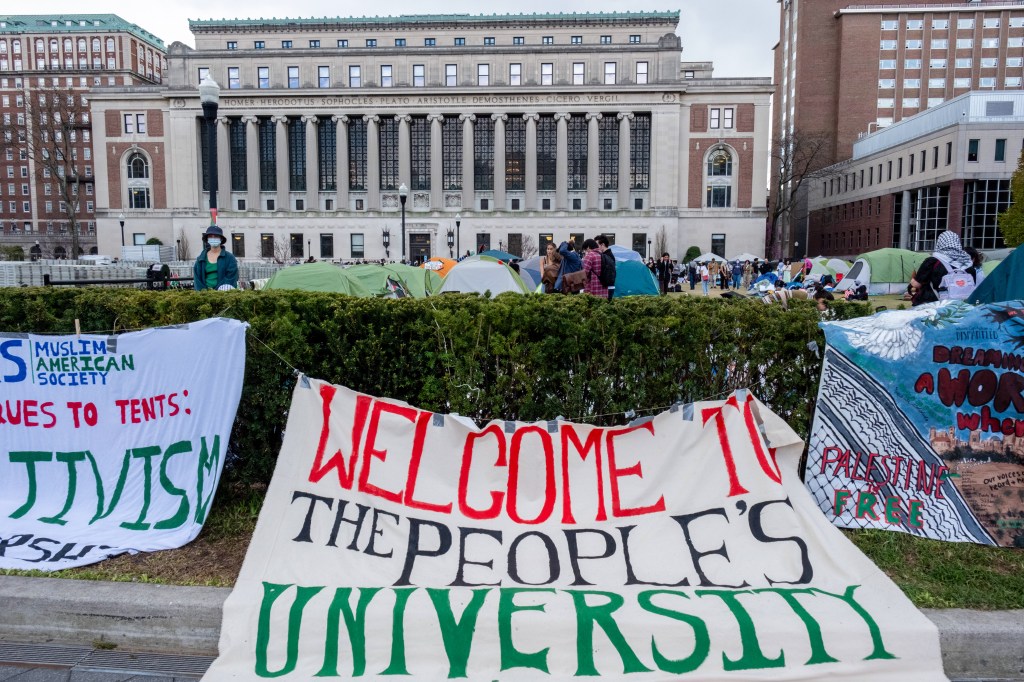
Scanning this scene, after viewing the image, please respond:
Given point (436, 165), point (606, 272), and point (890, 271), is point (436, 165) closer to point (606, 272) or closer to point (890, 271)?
point (890, 271)

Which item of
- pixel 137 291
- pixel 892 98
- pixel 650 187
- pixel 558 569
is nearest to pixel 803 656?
pixel 558 569

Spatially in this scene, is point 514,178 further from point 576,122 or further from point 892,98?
point 892,98

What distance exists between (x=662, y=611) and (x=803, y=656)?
0.73 m

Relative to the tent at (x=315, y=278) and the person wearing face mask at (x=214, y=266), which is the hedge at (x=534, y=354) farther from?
the tent at (x=315, y=278)

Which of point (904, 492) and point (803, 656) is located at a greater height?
point (904, 492)

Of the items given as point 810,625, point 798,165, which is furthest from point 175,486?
point 798,165

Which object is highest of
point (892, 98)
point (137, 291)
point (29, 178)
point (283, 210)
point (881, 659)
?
point (892, 98)

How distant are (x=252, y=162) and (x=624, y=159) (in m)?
38.2

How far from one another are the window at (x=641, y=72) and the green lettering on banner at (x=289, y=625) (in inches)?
2870

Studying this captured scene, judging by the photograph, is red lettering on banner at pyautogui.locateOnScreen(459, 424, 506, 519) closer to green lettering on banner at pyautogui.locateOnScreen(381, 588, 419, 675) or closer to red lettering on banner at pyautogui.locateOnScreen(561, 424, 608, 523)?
red lettering on banner at pyautogui.locateOnScreen(561, 424, 608, 523)

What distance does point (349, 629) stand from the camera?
3785mm

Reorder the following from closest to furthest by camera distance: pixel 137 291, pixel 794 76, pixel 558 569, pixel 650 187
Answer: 1. pixel 558 569
2. pixel 137 291
3. pixel 650 187
4. pixel 794 76

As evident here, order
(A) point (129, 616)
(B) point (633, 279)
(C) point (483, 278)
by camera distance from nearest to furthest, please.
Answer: (A) point (129, 616)
(C) point (483, 278)
(B) point (633, 279)

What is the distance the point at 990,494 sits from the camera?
4.98 metres
